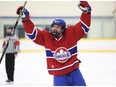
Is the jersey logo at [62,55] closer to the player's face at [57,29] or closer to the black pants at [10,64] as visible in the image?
the player's face at [57,29]

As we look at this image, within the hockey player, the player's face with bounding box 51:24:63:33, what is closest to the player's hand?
the hockey player

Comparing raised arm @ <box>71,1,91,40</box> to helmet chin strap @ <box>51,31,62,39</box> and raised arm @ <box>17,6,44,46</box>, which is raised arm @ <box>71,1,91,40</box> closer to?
helmet chin strap @ <box>51,31,62,39</box>

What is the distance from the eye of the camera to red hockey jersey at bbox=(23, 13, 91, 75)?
2.59m

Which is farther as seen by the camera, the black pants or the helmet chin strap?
the black pants

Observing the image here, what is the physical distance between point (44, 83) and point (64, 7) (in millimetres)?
9300

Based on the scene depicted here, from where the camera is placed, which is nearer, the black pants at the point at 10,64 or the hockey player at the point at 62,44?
the hockey player at the point at 62,44

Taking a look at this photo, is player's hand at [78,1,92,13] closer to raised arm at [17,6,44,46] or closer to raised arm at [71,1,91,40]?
raised arm at [71,1,91,40]

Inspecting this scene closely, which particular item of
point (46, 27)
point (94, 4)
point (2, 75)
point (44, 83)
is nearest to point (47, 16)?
point (46, 27)

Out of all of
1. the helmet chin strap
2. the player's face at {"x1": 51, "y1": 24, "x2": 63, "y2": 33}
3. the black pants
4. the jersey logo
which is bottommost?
the black pants

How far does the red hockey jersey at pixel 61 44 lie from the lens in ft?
8.50

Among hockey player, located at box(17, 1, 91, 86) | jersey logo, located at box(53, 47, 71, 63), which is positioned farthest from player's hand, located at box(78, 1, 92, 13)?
jersey logo, located at box(53, 47, 71, 63)

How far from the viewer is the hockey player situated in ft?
8.52

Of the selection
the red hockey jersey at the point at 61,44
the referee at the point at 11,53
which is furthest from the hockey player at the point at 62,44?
the referee at the point at 11,53

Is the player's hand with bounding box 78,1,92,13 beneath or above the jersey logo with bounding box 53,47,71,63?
above
